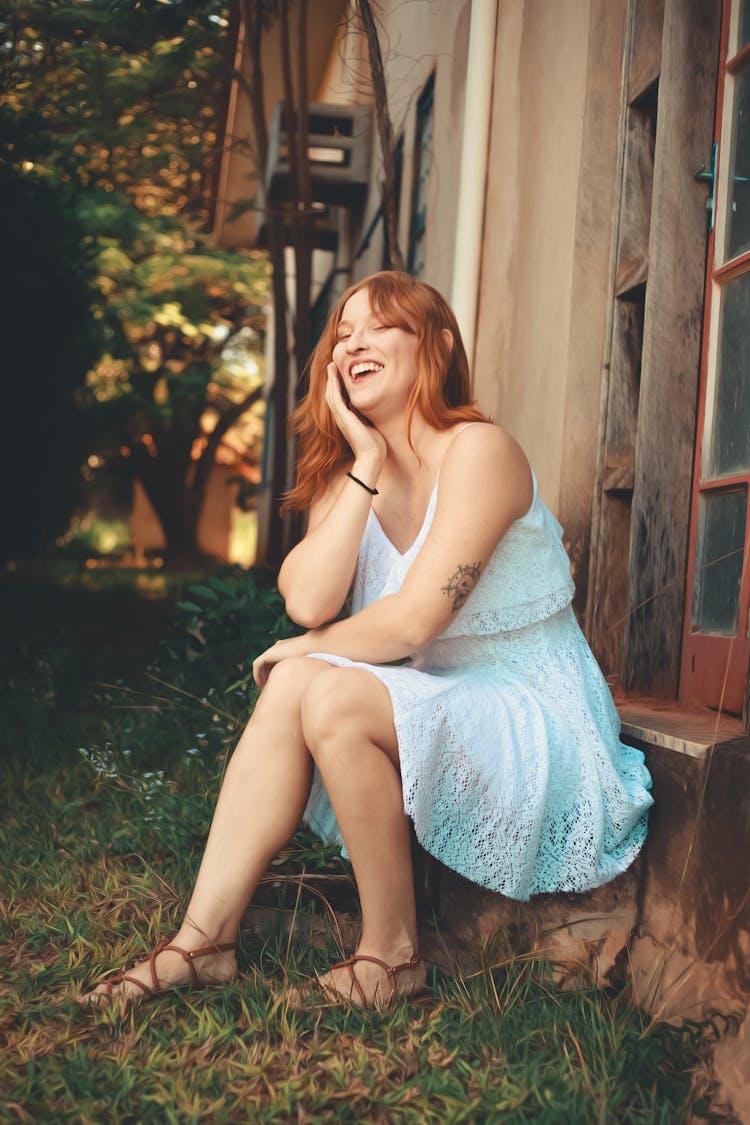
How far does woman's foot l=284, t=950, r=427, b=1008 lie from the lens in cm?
221

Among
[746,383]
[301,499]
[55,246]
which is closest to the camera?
[746,383]

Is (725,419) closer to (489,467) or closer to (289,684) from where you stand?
(489,467)

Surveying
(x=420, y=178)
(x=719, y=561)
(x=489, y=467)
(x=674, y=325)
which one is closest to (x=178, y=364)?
(x=420, y=178)

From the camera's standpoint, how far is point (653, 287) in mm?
2998

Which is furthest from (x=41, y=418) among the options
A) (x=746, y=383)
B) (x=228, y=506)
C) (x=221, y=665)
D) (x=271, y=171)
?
(x=228, y=506)

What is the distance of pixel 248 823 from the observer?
225cm

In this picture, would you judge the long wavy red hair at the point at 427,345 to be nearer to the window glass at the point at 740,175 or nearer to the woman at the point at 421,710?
the woman at the point at 421,710

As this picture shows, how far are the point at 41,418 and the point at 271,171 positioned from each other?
289 centimetres

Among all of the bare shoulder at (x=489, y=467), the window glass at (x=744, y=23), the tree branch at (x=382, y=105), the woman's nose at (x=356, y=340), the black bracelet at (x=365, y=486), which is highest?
the tree branch at (x=382, y=105)

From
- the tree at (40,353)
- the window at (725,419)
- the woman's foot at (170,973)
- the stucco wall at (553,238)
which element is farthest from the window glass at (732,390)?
the tree at (40,353)

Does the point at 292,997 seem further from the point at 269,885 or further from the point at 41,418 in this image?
the point at 41,418

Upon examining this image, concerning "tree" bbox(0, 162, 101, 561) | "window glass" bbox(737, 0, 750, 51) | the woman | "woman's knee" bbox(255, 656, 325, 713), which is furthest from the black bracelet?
"tree" bbox(0, 162, 101, 561)

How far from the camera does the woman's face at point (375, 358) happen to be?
2656 mm

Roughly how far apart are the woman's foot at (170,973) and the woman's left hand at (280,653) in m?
0.60
